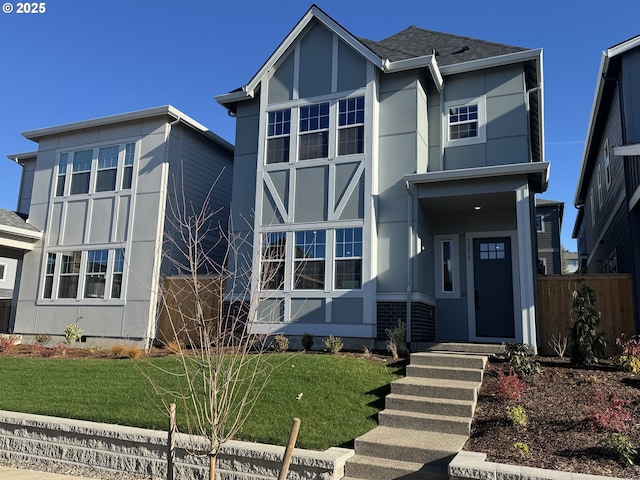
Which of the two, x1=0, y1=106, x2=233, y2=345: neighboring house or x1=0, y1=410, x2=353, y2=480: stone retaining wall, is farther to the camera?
x1=0, y1=106, x2=233, y2=345: neighboring house

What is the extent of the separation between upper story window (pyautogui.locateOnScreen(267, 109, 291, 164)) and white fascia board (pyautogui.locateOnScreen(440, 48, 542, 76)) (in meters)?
3.95

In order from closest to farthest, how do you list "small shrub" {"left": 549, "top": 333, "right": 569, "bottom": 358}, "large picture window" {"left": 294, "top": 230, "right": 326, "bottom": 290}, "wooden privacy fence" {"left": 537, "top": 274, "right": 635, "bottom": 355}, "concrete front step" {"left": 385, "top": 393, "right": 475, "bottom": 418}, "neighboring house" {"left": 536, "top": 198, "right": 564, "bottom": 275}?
1. "concrete front step" {"left": 385, "top": 393, "right": 475, "bottom": 418}
2. "small shrub" {"left": 549, "top": 333, "right": 569, "bottom": 358}
3. "wooden privacy fence" {"left": 537, "top": 274, "right": 635, "bottom": 355}
4. "large picture window" {"left": 294, "top": 230, "right": 326, "bottom": 290}
5. "neighboring house" {"left": 536, "top": 198, "right": 564, "bottom": 275}

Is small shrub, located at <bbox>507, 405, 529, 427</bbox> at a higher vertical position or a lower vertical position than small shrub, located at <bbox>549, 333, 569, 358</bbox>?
lower

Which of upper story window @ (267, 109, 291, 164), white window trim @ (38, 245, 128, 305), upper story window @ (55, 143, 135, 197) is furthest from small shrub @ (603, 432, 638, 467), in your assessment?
upper story window @ (55, 143, 135, 197)

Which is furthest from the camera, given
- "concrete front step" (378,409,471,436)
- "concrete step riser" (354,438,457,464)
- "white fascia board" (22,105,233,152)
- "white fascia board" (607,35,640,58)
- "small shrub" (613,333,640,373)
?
"white fascia board" (22,105,233,152)

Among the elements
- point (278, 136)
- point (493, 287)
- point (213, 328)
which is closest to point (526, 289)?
point (493, 287)

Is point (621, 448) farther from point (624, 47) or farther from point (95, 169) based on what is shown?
point (95, 169)

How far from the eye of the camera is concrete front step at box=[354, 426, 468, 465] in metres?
5.99

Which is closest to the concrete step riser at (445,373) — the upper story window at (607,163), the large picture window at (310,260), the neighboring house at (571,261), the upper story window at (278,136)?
the large picture window at (310,260)

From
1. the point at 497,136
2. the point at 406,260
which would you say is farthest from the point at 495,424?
the point at 497,136

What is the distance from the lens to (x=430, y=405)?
23.7 feet

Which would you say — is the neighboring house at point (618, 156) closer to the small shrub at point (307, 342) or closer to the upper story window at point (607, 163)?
the upper story window at point (607, 163)

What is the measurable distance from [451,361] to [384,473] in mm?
3149

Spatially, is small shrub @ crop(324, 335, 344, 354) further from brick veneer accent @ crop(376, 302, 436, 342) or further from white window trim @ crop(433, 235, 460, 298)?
white window trim @ crop(433, 235, 460, 298)
